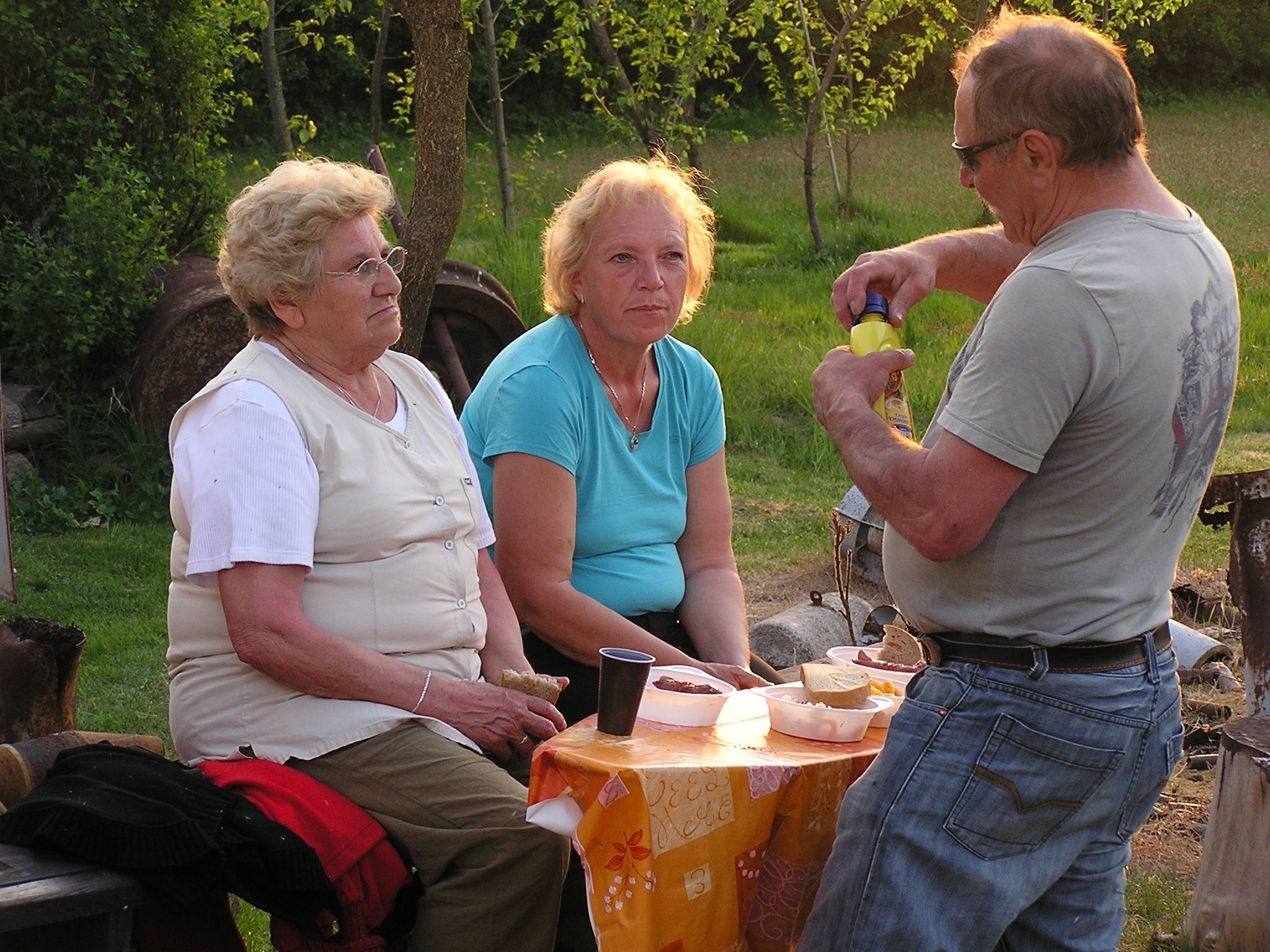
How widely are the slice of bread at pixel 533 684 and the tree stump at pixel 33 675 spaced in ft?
3.26

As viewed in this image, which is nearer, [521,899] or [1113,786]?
[1113,786]

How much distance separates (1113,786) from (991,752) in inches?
8.8

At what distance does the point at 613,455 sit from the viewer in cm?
313

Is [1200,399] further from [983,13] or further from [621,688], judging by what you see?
[983,13]

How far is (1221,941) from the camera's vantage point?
3045mm

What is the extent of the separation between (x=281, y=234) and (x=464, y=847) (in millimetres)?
1302

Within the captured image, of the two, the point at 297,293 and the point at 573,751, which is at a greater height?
the point at 297,293

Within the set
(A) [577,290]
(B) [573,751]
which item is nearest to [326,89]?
(A) [577,290]

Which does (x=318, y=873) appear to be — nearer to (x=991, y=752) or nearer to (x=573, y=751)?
(x=573, y=751)

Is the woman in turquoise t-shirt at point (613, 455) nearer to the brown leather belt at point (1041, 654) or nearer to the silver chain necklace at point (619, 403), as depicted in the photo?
the silver chain necklace at point (619, 403)

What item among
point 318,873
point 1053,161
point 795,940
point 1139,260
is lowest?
point 795,940

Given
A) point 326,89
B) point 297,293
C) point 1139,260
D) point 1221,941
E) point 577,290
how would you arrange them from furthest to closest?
point 326,89
point 577,290
point 1221,941
point 297,293
point 1139,260

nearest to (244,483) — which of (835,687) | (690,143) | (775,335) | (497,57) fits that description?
(835,687)

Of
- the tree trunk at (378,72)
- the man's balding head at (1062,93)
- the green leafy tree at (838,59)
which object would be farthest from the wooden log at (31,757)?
the green leafy tree at (838,59)
